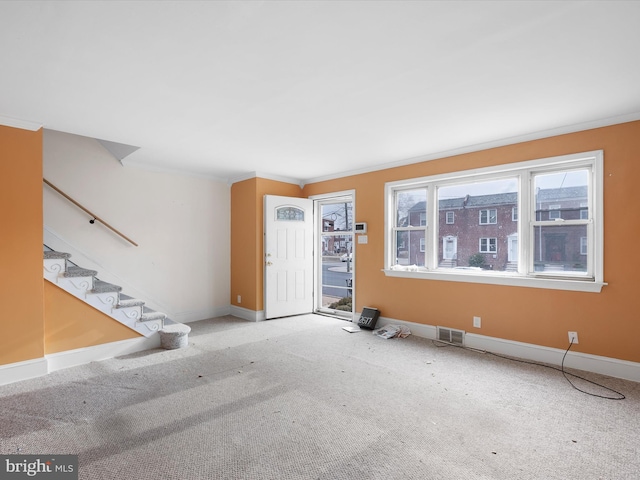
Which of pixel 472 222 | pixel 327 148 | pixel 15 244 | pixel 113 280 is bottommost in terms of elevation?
pixel 113 280

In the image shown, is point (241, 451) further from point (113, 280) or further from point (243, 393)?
point (113, 280)

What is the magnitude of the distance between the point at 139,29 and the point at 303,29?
0.92 m

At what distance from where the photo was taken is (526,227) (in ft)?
12.0

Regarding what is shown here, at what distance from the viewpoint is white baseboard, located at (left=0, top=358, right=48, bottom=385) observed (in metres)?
3.01

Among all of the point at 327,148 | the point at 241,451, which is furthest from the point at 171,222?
the point at 241,451

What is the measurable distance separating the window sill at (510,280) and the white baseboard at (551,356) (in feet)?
2.16

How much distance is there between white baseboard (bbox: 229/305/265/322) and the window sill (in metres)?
2.32

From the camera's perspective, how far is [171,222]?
518 centimetres

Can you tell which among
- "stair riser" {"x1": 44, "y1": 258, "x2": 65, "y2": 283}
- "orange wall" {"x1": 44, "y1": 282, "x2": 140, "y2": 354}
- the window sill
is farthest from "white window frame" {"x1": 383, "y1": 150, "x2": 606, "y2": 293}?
"stair riser" {"x1": 44, "y1": 258, "x2": 65, "y2": 283}

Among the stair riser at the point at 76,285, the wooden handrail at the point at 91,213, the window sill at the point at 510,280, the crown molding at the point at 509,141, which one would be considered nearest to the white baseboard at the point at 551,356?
the window sill at the point at 510,280

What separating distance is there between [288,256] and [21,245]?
11.4 ft

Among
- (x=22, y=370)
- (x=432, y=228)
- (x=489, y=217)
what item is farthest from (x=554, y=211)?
(x=22, y=370)

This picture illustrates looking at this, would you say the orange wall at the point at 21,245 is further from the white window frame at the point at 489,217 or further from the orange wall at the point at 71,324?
the white window frame at the point at 489,217

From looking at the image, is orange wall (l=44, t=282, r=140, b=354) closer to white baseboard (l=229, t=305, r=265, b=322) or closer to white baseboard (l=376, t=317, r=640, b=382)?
white baseboard (l=229, t=305, r=265, b=322)
